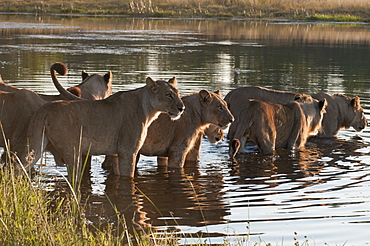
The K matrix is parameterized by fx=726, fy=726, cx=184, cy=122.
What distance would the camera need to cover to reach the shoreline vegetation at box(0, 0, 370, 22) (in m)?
57.4

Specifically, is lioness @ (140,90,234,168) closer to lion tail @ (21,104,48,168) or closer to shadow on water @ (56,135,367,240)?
shadow on water @ (56,135,367,240)

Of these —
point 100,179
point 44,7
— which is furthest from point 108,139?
point 44,7

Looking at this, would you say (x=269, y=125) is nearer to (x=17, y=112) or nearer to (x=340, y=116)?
(x=340, y=116)

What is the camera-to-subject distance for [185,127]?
10.9 m

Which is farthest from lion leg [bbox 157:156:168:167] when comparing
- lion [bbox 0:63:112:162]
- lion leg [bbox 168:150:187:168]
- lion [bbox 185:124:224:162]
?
lion [bbox 0:63:112:162]

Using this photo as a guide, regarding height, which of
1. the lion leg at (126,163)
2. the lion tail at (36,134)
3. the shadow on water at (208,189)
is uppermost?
the lion tail at (36,134)

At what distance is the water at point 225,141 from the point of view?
327 inches

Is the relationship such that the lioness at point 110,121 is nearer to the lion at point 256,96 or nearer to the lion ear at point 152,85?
the lion ear at point 152,85

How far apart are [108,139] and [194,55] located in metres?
20.2

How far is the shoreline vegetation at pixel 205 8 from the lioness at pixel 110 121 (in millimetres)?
47345

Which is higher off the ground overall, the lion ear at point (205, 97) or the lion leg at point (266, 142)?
the lion ear at point (205, 97)

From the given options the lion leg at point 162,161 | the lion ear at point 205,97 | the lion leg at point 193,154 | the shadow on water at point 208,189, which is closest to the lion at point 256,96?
the shadow on water at point 208,189

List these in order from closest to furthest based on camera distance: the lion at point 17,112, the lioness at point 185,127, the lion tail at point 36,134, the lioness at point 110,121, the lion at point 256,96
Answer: the lion tail at point 36,134 < the lioness at point 110,121 < the lion at point 17,112 < the lioness at point 185,127 < the lion at point 256,96

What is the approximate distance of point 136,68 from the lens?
23.8 meters
